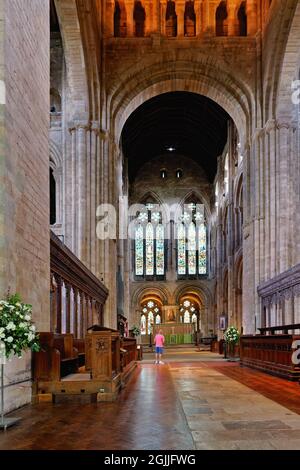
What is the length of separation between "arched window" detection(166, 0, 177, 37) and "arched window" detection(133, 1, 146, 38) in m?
1.01

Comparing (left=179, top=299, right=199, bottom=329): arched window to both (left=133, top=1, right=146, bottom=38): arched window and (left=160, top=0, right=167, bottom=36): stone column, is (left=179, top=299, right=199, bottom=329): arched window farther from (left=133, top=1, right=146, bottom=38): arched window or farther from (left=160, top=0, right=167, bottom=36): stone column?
(left=160, top=0, right=167, bottom=36): stone column

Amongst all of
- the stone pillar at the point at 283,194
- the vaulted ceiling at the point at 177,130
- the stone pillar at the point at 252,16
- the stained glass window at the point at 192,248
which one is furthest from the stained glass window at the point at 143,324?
the stone pillar at the point at 252,16

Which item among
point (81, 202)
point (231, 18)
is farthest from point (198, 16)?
point (81, 202)

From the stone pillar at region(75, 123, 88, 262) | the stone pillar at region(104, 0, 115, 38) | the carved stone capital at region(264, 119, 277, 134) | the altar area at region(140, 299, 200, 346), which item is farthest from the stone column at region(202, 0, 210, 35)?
the altar area at region(140, 299, 200, 346)

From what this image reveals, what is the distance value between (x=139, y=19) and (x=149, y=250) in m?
21.4

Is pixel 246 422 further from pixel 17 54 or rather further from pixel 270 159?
pixel 270 159

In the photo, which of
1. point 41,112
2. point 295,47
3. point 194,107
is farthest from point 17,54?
point 194,107

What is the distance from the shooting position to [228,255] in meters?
34.0

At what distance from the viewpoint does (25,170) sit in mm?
8336

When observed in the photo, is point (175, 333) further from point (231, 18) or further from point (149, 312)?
point (231, 18)

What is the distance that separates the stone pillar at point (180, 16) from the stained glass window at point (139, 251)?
2089cm

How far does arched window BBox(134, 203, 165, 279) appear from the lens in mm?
43344

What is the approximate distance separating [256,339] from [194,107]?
19853 millimetres
